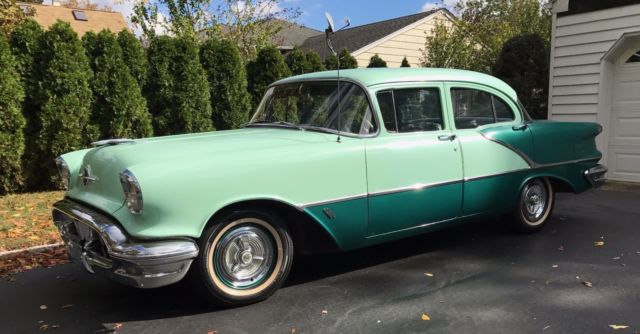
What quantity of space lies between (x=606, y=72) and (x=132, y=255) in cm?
845

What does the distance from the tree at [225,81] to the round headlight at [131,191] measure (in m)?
6.24

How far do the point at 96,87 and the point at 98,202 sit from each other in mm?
5418

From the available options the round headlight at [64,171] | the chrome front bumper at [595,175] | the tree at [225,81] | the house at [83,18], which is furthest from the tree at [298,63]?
the house at [83,18]

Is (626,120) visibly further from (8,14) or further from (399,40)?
(8,14)

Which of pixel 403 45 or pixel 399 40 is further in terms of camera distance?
pixel 403 45

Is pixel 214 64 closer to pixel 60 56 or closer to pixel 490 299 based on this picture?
pixel 60 56

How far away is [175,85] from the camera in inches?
351

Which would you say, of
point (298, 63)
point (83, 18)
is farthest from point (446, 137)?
point (83, 18)

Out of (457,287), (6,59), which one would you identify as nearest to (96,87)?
(6,59)

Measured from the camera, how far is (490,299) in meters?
3.74

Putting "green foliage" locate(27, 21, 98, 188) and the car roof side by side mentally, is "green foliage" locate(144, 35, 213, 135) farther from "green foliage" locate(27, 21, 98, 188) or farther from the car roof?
the car roof

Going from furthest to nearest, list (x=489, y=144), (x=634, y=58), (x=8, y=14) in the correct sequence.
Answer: (x=8, y=14)
(x=634, y=58)
(x=489, y=144)

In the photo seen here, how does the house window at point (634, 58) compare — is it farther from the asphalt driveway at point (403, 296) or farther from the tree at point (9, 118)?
the tree at point (9, 118)

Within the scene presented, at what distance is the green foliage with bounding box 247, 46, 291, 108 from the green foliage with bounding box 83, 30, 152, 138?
7.97 feet
